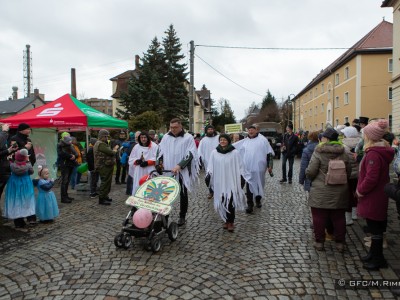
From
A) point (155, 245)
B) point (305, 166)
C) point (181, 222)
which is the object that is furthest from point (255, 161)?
point (155, 245)

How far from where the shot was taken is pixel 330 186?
4.67 m

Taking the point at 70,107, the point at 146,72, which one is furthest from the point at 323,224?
the point at 146,72

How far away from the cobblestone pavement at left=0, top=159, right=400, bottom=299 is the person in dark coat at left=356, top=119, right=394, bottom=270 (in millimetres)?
237

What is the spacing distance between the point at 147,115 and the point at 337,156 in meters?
21.1

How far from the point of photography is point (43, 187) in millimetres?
6445

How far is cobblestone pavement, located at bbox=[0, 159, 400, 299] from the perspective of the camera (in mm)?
3615

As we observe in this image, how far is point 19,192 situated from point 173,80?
32090 millimetres

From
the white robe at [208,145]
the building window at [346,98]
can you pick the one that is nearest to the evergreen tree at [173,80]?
the building window at [346,98]

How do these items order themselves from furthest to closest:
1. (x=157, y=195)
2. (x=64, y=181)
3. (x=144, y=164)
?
(x=64, y=181) → (x=144, y=164) → (x=157, y=195)

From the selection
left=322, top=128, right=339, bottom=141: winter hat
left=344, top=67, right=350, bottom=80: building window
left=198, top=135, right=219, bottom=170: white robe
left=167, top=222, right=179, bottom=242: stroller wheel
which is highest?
left=344, top=67, right=350, bottom=80: building window

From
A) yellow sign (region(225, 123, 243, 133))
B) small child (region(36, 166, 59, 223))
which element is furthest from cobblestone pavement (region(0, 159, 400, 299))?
yellow sign (region(225, 123, 243, 133))

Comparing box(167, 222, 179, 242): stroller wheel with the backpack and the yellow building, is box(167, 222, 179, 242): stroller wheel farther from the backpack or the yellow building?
the yellow building

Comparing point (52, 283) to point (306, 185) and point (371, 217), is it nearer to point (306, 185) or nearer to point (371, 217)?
point (371, 217)

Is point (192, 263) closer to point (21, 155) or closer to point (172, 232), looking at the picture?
point (172, 232)
